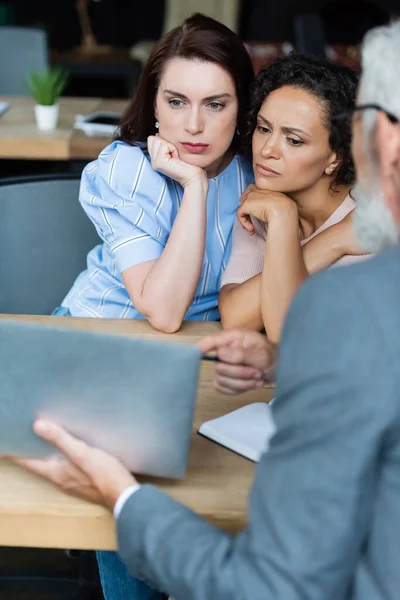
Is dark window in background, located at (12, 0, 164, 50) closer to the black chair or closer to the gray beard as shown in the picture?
the black chair

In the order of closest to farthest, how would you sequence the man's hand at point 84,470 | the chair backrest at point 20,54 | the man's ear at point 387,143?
1. the man's ear at point 387,143
2. the man's hand at point 84,470
3. the chair backrest at point 20,54

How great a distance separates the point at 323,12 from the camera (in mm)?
6414

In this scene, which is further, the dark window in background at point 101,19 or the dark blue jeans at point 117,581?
the dark window in background at point 101,19

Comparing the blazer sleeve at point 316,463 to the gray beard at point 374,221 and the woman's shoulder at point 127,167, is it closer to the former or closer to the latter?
the gray beard at point 374,221

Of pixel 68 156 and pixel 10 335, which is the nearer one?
pixel 10 335

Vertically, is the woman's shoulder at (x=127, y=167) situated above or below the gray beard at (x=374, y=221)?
below

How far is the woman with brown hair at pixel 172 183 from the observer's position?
1666 millimetres

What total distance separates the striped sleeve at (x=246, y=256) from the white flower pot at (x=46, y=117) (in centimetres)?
135

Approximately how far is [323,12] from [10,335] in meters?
5.91

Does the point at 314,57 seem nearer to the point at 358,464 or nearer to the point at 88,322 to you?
the point at 88,322

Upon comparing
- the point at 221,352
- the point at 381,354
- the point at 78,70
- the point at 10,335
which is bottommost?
the point at 78,70

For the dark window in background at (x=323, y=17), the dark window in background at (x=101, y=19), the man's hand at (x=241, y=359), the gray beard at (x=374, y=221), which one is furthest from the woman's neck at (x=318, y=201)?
the dark window in background at (x=101, y=19)

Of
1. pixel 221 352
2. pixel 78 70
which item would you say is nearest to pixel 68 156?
pixel 221 352

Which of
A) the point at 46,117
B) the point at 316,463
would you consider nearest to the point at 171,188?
the point at 316,463
